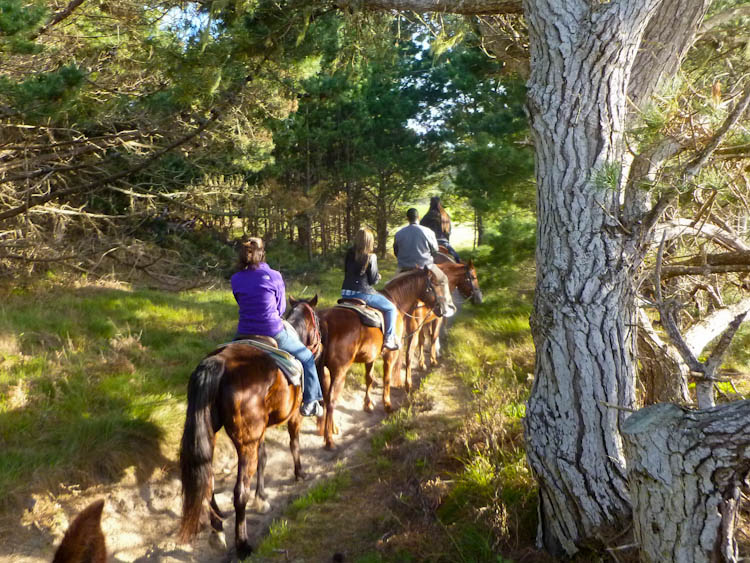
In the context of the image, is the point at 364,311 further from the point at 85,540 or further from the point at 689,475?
the point at 85,540

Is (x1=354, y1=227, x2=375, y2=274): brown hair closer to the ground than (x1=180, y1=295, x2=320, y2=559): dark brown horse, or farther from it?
farther from it

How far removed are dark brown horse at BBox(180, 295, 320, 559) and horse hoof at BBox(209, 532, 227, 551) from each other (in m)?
0.06

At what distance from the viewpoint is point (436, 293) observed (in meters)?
8.45

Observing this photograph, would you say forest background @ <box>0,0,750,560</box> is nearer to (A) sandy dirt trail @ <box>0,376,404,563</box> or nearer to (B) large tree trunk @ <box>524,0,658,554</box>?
(B) large tree trunk @ <box>524,0,658,554</box>

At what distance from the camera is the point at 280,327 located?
539 centimetres

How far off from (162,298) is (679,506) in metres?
9.93

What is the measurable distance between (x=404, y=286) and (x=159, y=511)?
4.90 metres

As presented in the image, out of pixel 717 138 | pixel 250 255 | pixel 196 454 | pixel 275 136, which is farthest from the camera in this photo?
pixel 275 136

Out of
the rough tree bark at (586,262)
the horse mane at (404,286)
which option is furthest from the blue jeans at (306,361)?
the rough tree bark at (586,262)

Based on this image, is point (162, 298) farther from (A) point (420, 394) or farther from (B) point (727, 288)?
(B) point (727, 288)

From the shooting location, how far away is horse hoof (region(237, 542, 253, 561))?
4527mm

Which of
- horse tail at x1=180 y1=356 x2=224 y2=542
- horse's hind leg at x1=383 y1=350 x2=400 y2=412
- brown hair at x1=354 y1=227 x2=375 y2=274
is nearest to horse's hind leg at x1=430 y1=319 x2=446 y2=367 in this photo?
horse's hind leg at x1=383 y1=350 x2=400 y2=412

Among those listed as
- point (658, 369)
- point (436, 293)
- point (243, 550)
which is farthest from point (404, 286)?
point (243, 550)

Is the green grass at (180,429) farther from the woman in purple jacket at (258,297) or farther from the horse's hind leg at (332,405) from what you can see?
the woman in purple jacket at (258,297)
